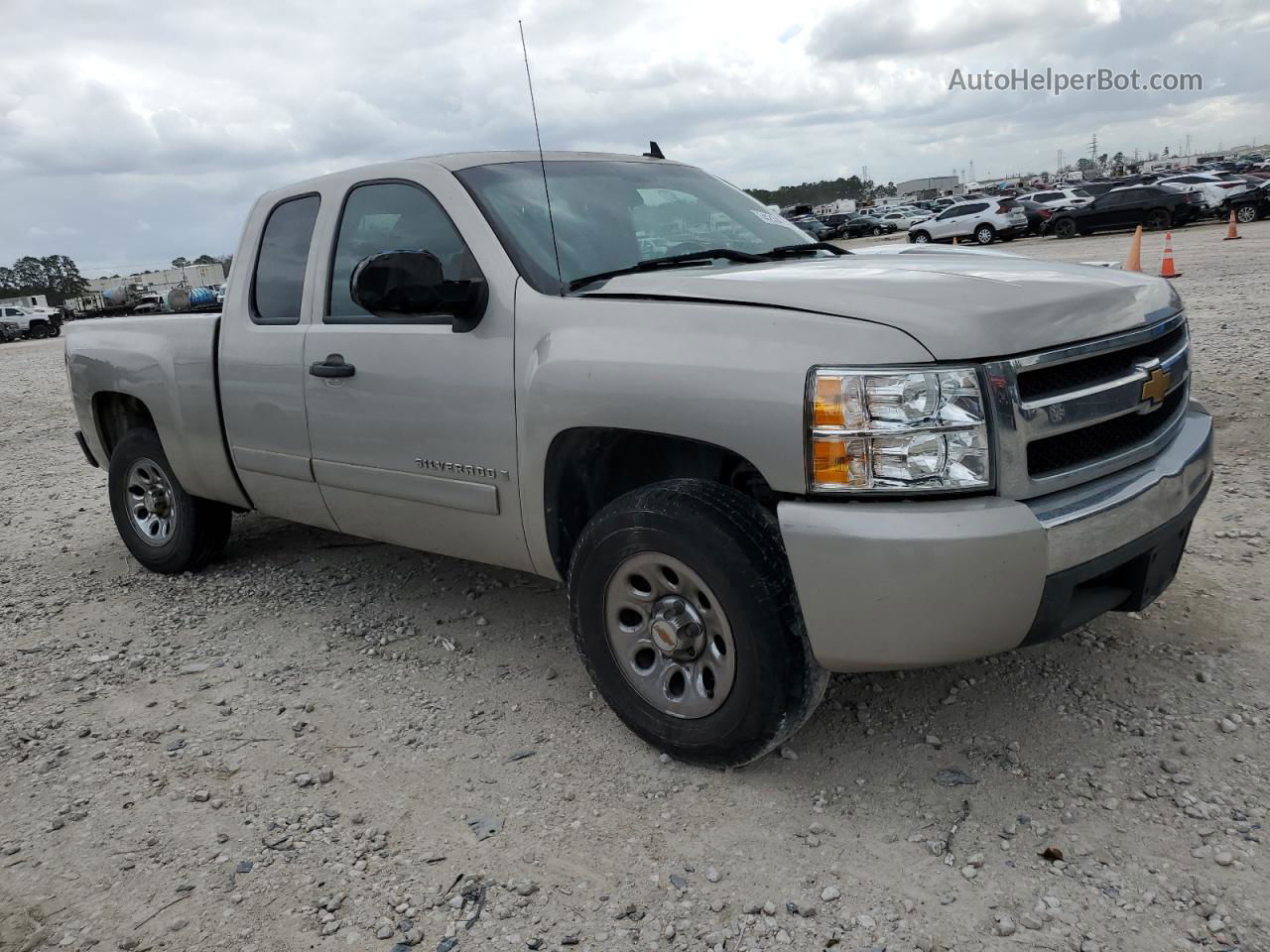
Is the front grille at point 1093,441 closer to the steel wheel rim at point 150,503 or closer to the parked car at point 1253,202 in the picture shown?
the steel wheel rim at point 150,503

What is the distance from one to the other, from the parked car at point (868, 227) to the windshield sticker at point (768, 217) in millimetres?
48167

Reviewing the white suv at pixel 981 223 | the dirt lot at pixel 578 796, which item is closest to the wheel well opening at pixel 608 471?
the dirt lot at pixel 578 796

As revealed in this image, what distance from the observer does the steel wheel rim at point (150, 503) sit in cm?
539

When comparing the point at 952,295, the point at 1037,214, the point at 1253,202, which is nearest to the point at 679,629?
the point at 952,295

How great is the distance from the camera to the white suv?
31406 millimetres

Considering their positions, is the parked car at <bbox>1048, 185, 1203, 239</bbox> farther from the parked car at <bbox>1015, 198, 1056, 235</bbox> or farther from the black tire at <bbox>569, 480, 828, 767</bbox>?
the black tire at <bbox>569, 480, 828, 767</bbox>

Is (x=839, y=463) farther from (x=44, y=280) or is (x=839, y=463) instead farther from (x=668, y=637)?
(x=44, y=280)

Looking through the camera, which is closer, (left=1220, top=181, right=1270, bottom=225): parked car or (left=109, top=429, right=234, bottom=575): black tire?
(left=109, top=429, right=234, bottom=575): black tire

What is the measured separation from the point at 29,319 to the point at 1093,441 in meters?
48.9

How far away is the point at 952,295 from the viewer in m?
2.67

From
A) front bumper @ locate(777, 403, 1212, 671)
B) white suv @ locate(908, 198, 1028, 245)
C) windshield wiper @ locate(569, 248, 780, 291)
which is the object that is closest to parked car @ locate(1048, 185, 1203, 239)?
white suv @ locate(908, 198, 1028, 245)

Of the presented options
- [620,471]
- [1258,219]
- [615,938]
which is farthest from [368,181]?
[1258,219]

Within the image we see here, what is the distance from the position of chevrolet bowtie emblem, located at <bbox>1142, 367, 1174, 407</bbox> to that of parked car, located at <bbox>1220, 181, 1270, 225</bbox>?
94.1 ft

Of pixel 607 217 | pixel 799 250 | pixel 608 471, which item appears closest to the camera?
pixel 608 471
